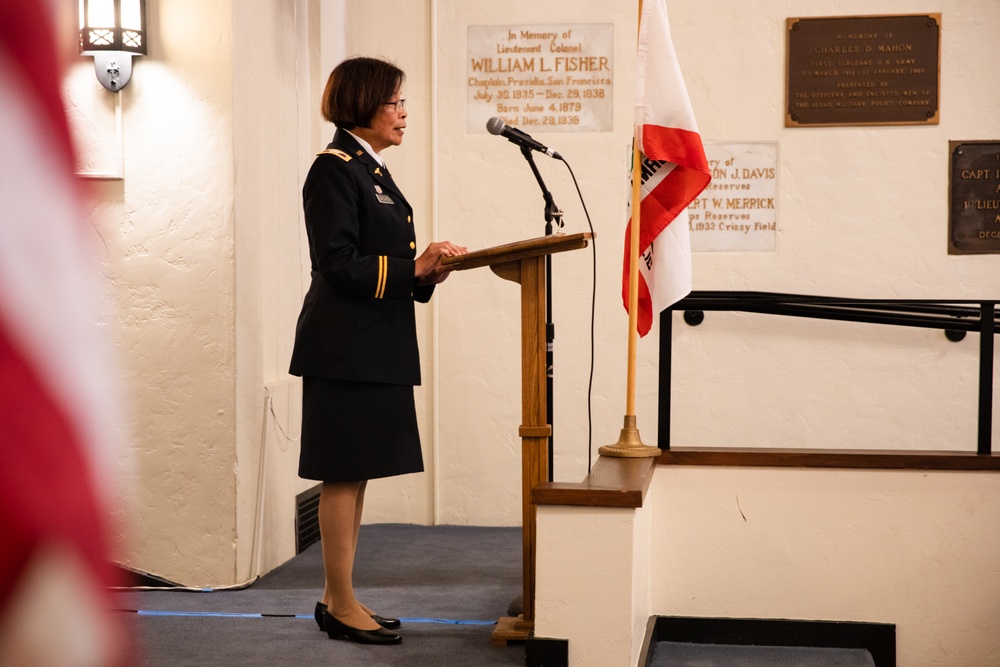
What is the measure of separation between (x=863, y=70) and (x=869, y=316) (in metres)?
1.03

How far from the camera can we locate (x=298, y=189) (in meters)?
3.96

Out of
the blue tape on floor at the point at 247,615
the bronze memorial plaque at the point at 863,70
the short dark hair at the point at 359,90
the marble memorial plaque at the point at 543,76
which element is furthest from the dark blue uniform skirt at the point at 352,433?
the bronze memorial plaque at the point at 863,70

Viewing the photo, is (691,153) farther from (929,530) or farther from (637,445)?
(929,530)

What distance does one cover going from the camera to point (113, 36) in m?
3.17

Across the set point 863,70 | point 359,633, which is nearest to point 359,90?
point 359,633

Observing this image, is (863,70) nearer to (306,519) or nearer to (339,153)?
(339,153)

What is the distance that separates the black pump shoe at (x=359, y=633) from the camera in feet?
8.68

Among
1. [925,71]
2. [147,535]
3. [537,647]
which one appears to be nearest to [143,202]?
[147,535]

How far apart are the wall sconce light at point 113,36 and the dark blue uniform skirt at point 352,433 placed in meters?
1.28

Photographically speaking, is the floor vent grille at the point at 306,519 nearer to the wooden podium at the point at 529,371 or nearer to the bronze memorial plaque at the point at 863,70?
the wooden podium at the point at 529,371

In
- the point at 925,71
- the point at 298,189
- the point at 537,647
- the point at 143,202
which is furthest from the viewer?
the point at 925,71

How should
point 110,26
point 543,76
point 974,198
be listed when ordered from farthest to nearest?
1. point 543,76
2. point 974,198
3. point 110,26

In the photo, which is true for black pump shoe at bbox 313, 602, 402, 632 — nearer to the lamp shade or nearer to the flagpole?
the flagpole

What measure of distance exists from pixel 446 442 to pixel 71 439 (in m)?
4.20
